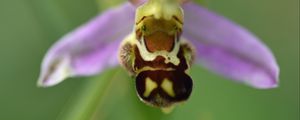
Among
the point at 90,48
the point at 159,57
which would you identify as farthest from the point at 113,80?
the point at 159,57

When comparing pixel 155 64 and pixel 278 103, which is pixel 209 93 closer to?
pixel 278 103

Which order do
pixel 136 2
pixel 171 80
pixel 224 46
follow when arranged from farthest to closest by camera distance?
pixel 224 46 < pixel 136 2 < pixel 171 80

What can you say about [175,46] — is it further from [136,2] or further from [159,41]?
[136,2]

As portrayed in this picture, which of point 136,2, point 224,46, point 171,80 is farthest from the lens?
point 224,46

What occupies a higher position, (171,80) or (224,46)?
(224,46)

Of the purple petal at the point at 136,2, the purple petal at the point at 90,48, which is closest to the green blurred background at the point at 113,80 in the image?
the purple petal at the point at 90,48

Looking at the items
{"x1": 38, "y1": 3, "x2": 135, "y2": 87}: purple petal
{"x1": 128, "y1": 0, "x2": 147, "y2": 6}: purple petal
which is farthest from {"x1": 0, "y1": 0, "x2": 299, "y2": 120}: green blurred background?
{"x1": 128, "y1": 0, "x2": 147, "y2": 6}: purple petal

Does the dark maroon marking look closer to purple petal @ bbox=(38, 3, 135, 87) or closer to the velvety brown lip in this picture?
the velvety brown lip

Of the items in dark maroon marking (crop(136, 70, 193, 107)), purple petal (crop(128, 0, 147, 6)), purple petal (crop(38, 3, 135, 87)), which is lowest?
dark maroon marking (crop(136, 70, 193, 107))

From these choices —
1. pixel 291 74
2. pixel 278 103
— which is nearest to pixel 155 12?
pixel 278 103
